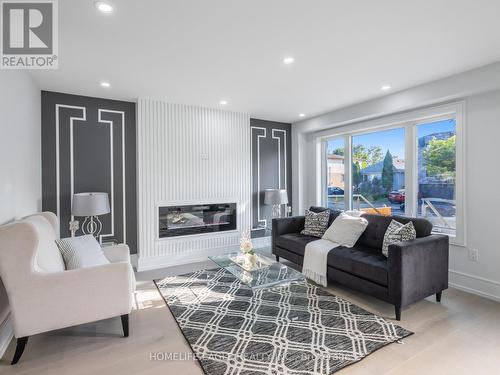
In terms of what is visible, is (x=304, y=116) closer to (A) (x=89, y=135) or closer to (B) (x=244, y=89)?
(B) (x=244, y=89)

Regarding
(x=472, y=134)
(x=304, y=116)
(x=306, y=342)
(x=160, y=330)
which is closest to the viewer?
(x=306, y=342)

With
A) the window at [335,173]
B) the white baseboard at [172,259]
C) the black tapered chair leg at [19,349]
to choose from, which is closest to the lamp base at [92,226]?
the white baseboard at [172,259]

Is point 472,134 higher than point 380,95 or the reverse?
the reverse

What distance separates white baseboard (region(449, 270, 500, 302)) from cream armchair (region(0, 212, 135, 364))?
144 inches

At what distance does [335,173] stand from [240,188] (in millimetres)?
1876

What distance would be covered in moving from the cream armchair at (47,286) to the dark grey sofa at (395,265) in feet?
7.29

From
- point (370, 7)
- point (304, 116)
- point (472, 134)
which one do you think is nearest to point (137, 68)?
point (370, 7)

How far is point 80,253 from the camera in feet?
7.56

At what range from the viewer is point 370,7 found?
184cm

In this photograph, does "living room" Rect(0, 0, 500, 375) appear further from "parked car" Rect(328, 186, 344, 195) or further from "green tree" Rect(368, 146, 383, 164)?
"parked car" Rect(328, 186, 344, 195)

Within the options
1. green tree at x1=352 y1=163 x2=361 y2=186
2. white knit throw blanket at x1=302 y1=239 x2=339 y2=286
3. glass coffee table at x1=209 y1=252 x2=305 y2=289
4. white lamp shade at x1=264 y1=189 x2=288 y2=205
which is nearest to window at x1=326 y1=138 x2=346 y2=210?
green tree at x1=352 y1=163 x2=361 y2=186

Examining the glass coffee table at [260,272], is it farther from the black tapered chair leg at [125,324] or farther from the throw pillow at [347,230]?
the black tapered chair leg at [125,324]

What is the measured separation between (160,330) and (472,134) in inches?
156

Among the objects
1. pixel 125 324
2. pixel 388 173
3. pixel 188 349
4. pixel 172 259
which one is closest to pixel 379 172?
pixel 388 173
